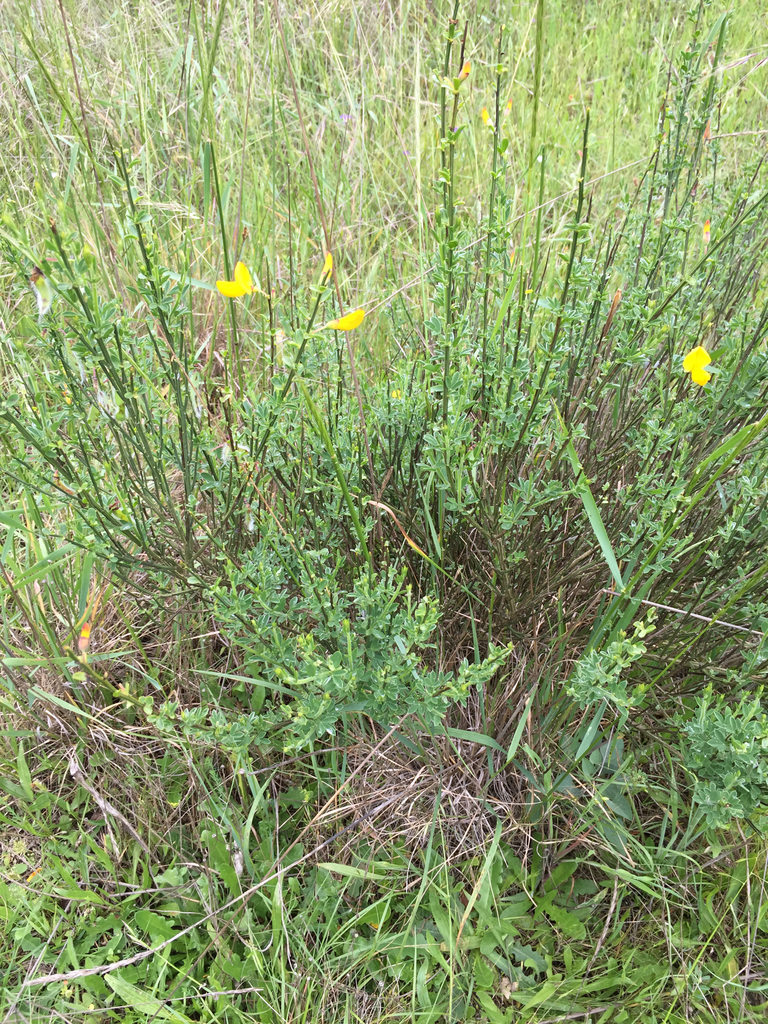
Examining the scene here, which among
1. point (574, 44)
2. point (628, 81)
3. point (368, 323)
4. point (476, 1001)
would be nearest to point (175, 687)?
point (476, 1001)

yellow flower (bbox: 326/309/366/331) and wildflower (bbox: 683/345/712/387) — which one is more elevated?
yellow flower (bbox: 326/309/366/331)

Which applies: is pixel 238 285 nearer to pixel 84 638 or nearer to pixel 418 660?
pixel 418 660

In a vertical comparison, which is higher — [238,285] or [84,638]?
[238,285]

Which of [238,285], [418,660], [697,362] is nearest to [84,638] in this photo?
[418,660]

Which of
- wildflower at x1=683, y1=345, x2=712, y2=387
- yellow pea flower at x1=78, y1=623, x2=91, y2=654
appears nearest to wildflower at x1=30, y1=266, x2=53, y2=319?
yellow pea flower at x1=78, y1=623, x2=91, y2=654

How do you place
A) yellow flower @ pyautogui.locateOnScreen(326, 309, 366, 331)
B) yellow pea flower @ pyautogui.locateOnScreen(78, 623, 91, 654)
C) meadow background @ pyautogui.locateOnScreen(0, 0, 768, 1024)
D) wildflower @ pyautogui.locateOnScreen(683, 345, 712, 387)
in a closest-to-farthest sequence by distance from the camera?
yellow flower @ pyautogui.locateOnScreen(326, 309, 366, 331) < wildflower @ pyautogui.locateOnScreen(683, 345, 712, 387) < meadow background @ pyautogui.locateOnScreen(0, 0, 768, 1024) < yellow pea flower @ pyautogui.locateOnScreen(78, 623, 91, 654)

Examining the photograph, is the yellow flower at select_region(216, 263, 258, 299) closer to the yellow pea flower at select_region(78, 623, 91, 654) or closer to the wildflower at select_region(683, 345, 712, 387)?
the wildflower at select_region(683, 345, 712, 387)

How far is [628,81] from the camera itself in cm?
326

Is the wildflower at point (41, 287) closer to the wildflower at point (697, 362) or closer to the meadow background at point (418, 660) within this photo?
the meadow background at point (418, 660)

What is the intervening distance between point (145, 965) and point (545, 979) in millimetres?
811

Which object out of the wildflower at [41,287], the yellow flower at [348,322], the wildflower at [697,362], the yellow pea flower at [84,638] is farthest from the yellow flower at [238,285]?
the yellow pea flower at [84,638]

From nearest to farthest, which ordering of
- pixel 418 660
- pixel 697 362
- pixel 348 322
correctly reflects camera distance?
pixel 348 322, pixel 697 362, pixel 418 660

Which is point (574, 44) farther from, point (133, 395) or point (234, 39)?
point (133, 395)

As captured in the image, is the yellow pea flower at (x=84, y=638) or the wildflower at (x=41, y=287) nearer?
the wildflower at (x=41, y=287)
